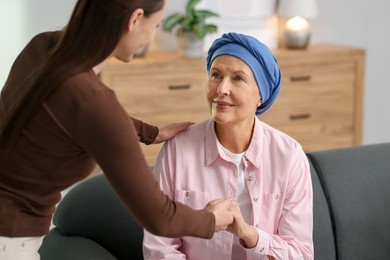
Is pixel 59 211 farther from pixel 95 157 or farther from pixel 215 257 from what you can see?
pixel 95 157

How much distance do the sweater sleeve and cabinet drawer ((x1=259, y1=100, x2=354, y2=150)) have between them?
10.8ft

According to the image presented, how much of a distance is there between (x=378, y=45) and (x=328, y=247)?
3.20m

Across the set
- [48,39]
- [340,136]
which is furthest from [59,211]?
[340,136]

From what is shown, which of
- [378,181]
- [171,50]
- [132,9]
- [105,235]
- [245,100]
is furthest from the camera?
[171,50]

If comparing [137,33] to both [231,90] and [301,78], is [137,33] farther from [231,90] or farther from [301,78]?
[301,78]

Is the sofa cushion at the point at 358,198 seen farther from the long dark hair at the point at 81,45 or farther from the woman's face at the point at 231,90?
the long dark hair at the point at 81,45

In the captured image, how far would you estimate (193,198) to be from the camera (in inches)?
94.4

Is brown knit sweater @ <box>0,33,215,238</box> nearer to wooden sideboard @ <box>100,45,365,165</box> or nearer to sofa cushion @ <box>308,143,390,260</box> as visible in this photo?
sofa cushion @ <box>308,143,390,260</box>

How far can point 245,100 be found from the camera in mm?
2340

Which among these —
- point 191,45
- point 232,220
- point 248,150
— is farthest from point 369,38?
point 232,220

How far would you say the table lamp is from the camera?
513 cm

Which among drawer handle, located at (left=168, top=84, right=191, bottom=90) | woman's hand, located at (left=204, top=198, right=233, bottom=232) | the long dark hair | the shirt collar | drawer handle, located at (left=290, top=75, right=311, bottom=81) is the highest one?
the long dark hair

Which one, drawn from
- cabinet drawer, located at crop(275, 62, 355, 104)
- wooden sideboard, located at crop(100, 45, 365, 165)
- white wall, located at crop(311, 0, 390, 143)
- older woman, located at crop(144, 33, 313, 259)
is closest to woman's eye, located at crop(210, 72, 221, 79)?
older woman, located at crop(144, 33, 313, 259)

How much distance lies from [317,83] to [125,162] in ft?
11.9
